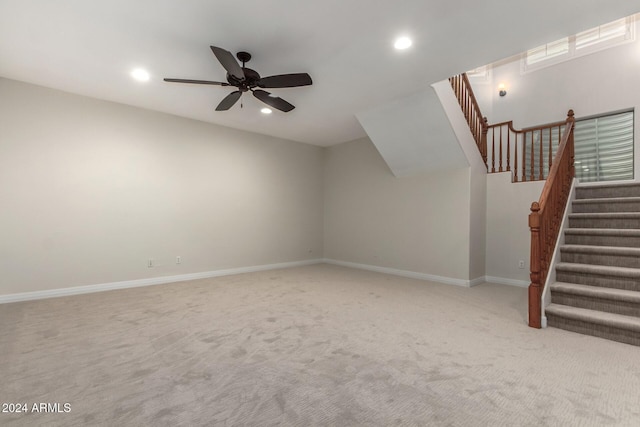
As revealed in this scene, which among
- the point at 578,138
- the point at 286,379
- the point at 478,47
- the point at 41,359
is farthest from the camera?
the point at 578,138

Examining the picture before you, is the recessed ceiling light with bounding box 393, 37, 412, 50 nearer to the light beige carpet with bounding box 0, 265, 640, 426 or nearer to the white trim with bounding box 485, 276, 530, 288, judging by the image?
the light beige carpet with bounding box 0, 265, 640, 426

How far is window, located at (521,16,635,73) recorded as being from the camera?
4586 millimetres

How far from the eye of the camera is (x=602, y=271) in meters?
2.96

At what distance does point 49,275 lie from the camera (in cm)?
389

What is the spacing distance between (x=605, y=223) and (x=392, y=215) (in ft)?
9.72

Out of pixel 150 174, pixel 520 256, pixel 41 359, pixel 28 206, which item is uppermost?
pixel 150 174

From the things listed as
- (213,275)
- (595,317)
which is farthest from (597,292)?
(213,275)

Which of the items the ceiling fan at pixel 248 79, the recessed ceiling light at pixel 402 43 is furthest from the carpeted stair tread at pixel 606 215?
the ceiling fan at pixel 248 79

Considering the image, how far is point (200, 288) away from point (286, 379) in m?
2.89

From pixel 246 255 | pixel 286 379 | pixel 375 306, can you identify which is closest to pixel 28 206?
pixel 246 255

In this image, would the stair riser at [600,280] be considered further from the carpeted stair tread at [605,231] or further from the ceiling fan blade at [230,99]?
the ceiling fan blade at [230,99]

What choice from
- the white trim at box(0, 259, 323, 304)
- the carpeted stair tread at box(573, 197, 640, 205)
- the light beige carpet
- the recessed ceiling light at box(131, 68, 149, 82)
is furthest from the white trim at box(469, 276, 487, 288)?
the recessed ceiling light at box(131, 68, 149, 82)

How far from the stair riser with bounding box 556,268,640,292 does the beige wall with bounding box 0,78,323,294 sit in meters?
4.64

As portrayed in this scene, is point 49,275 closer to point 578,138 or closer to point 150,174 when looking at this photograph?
point 150,174
